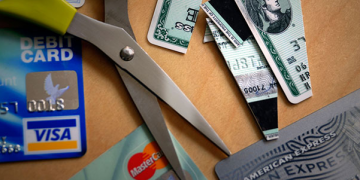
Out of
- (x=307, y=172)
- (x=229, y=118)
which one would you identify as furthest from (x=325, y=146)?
(x=229, y=118)

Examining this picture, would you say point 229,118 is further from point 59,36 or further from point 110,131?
point 59,36

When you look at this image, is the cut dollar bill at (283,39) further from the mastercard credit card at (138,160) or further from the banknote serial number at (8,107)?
the banknote serial number at (8,107)

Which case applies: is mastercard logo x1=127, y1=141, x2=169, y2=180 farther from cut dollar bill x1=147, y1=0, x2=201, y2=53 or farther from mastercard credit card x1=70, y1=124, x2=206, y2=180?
cut dollar bill x1=147, y1=0, x2=201, y2=53

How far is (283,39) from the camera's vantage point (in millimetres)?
616

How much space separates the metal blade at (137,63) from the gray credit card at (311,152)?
0.39ft

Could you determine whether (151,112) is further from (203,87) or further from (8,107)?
(8,107)

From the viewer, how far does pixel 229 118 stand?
61cm

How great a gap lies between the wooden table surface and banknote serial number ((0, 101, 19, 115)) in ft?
0.31

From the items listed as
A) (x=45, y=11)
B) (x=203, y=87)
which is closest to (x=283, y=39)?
(x=203, y=87)

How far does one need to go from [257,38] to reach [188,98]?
6.8 inches

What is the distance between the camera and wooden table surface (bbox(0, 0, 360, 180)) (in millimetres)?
579

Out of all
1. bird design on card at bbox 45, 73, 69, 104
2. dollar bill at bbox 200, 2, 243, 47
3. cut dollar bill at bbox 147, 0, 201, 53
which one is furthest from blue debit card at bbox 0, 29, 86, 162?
dollar bill at bbox 200, 2, 243, 47

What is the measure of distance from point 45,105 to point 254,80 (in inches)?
15.0

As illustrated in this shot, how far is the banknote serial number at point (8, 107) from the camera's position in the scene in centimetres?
56
